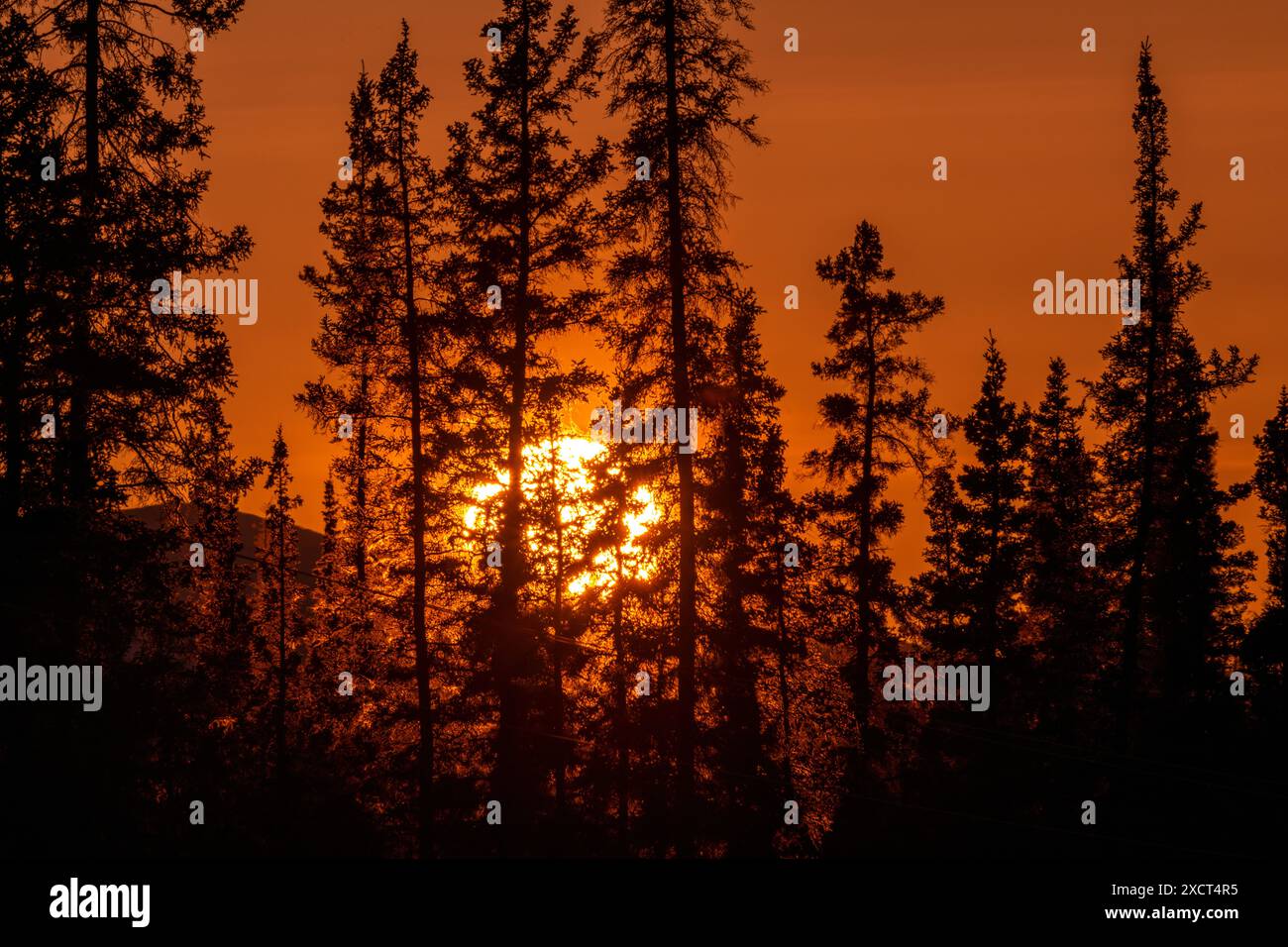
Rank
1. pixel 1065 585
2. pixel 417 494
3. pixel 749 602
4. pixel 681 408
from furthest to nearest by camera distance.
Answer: pixel 1065 585, pixel 749 602, pixel 417 494, pixel 681 408

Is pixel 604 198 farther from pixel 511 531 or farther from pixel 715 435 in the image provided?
pixel 511 531

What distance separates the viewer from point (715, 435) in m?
28.6

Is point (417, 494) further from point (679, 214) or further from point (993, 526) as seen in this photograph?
point (993, 526)

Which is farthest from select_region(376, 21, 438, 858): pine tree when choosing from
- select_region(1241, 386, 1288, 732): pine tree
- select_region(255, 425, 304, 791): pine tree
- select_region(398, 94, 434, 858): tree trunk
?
select_region(1241, 386, 1288, 732): pine tree

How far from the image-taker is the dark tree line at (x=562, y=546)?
2262 centimetres

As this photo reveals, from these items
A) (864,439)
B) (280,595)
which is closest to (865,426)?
(864,439)

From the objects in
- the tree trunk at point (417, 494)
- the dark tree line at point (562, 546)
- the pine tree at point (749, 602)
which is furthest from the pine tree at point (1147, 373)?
the tree trunk at point (417, 494)

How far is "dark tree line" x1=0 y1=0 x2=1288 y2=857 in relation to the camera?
22625mm

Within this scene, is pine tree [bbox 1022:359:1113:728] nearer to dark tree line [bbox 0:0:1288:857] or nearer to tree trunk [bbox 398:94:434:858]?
dark tree line [bbox 0:0:1288:857]

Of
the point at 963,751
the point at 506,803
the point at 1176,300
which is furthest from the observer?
the point at 963,751

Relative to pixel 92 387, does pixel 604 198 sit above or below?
above

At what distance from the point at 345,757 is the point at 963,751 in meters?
20.0

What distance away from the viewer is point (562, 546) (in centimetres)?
3238
